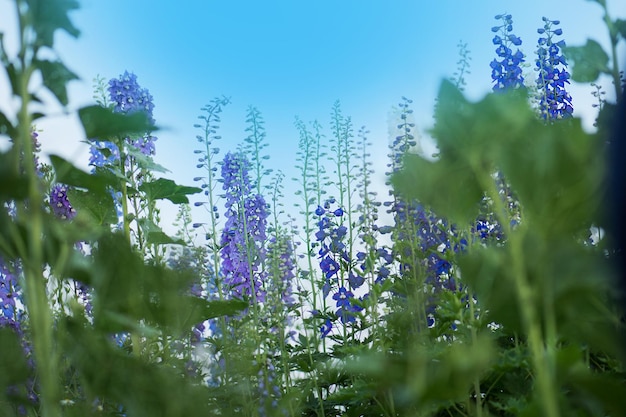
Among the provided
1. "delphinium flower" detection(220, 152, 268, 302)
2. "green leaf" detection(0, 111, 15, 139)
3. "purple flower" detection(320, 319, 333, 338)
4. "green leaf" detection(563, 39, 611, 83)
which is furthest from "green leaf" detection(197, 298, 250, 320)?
"delphinium flower" detection(220, 152, 268, 302)

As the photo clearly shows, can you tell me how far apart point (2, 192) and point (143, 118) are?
12 centimetres

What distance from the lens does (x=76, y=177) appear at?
2.09 ft

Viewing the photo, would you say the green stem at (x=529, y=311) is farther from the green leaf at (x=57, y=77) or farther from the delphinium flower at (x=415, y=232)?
the delphinium flower at (x=415, y=232)

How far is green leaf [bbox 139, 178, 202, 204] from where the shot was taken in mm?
1605

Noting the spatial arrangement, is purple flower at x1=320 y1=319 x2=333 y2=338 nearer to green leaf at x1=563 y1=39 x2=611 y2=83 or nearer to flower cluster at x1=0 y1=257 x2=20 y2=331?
flower cluster at x1=0 y1=257 x2=20 y2=331

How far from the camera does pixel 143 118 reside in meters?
0.54

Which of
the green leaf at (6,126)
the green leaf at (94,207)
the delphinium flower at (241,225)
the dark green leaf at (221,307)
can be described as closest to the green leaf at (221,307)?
the dark green leaf at (221,307)

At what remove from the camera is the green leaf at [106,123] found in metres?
0.56

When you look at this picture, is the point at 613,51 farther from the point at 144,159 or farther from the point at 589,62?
the point at 144,159

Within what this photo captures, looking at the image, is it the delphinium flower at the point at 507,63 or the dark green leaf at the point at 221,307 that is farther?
the delphinium flower at the point at 507,63

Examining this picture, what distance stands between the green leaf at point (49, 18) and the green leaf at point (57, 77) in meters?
0.05

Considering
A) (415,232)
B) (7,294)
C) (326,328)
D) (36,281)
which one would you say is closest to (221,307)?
(36,281)

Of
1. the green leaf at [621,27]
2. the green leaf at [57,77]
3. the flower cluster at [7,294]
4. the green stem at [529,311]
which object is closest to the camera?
the green stem at [529,311]

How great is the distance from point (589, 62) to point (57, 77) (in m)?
→ 0.50
